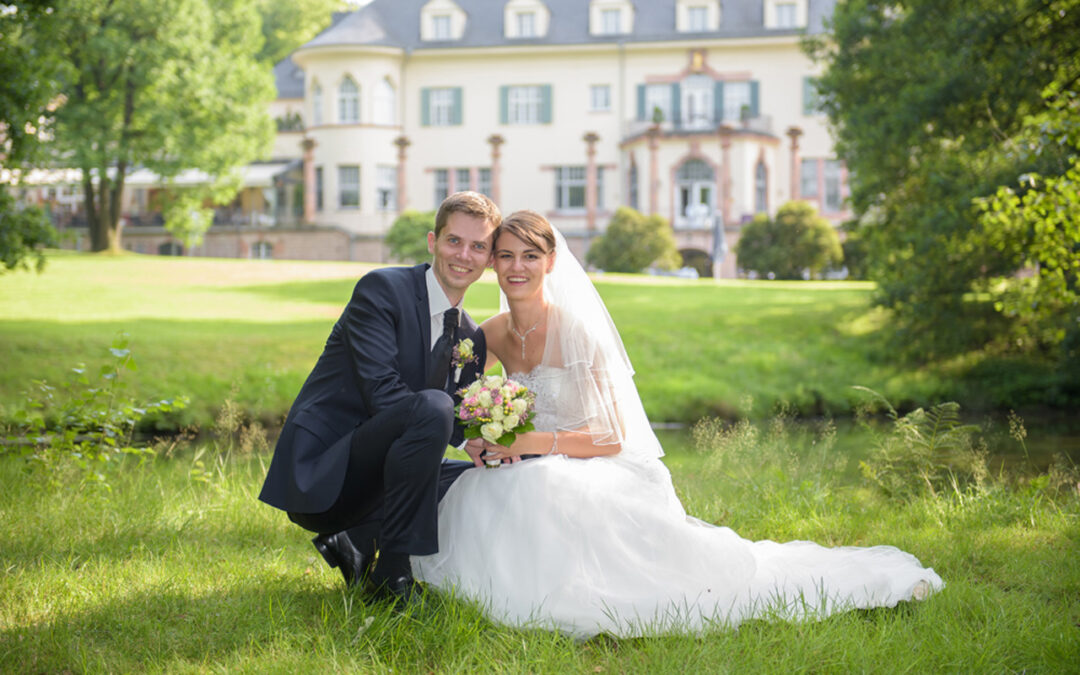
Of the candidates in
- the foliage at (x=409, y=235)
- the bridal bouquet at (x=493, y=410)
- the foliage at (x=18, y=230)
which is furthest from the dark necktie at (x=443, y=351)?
the foliage at (x=409, y=235)

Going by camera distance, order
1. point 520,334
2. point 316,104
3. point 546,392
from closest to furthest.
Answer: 1. point 546,392
2. point 520,334
3. point 316,104

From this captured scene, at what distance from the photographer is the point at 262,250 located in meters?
34.1

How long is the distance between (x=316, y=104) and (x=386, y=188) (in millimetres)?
3840

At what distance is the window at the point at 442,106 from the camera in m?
34.1

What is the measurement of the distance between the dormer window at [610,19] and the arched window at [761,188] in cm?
669

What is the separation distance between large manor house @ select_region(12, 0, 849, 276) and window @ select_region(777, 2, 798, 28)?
48 millimetres

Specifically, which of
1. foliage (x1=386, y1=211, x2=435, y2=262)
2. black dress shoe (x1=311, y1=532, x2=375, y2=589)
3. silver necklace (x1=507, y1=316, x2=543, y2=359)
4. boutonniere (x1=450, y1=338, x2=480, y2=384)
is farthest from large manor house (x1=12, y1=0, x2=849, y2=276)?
black dress shoe (x1=311, y1=532, x2=375, y2=589)

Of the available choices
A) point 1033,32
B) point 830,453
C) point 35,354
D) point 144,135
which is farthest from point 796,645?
point 144,135

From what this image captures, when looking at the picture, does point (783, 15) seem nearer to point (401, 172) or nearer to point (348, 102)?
point (401, 172)

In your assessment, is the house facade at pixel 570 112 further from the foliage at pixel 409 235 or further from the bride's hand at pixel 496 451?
the bride's hand at pixel 496 451

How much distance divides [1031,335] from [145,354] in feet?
38.7

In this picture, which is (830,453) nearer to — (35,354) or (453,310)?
(453,310)

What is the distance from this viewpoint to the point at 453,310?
12.7 feet

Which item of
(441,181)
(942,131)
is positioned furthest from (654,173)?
(942,131)
